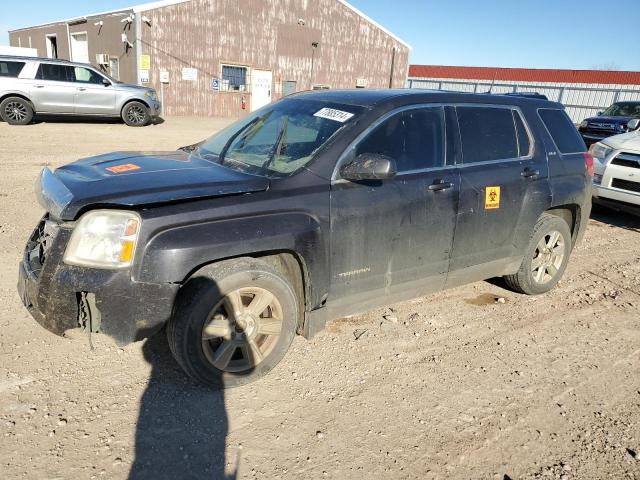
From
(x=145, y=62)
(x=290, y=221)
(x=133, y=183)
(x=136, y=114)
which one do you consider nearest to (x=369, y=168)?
(x=290, y=221)

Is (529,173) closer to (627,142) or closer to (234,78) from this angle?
(627,142)

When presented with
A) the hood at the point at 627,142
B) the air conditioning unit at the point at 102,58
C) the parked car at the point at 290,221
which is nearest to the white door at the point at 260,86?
the air conditioning unit at the point at 102,58

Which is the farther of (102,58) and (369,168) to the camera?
(102,58)

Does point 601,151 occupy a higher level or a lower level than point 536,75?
lower

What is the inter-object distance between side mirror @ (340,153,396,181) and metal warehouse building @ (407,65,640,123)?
21.8 metres

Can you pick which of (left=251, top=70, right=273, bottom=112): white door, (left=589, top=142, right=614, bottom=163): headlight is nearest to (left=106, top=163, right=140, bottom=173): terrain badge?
(left=589, top=142, right=614, bottom=163): headlight

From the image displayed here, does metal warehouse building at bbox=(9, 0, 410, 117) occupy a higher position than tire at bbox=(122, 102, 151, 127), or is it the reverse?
metal warehouse building at bbox=(9, 0, 410, 117)

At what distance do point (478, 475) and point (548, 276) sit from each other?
9.27 feet

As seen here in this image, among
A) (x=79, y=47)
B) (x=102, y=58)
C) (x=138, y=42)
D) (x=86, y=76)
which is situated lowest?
(x=86, y=76)

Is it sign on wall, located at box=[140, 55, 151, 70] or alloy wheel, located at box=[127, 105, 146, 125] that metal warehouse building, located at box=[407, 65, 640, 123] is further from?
alloy wheel, located at box=[127, 105, 146, 125]

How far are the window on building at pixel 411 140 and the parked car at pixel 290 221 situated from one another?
1 cm

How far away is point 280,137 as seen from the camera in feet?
11.8

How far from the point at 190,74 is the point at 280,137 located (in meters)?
19.7

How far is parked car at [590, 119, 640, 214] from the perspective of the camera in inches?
278
